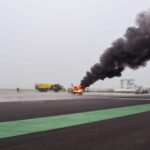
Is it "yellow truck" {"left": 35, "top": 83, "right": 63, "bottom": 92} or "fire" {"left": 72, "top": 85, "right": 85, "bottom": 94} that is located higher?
"yellow truck" {"left": 35, "top": 83, "right": 63, "bottom": 92}

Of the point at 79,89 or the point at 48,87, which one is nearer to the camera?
the point at 79,89

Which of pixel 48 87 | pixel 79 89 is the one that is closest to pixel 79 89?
pixel 79 89

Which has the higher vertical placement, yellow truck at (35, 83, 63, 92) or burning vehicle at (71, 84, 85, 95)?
yellow truck at (35, 83, 63, 92)

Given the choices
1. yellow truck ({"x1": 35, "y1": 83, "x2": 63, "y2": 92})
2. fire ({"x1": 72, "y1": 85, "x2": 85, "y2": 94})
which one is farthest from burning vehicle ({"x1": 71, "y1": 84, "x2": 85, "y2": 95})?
yellow truck ({"x1": 35, "y1": 83, "x2": 63, "y2": 92})

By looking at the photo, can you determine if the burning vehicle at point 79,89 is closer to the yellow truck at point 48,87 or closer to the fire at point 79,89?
the fire at point 79,89

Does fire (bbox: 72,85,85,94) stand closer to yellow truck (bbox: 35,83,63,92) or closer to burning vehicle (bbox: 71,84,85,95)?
burning vehicle (bbox: 71,84,85,95)

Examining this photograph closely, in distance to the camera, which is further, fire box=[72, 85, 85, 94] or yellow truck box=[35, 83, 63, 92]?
yellow truck box=[35, 83, 63, 92]

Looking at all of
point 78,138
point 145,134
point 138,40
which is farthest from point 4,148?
point 138,40

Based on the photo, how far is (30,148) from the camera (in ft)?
35.7

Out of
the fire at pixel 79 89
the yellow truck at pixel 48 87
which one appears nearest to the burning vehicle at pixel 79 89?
the fire at pixel 79 89

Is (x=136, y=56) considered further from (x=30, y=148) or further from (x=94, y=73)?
(x=30, y=148)

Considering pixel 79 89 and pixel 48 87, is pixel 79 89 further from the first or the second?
pixel 48 87

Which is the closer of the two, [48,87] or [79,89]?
[79,89]

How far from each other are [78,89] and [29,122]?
5094 cm
